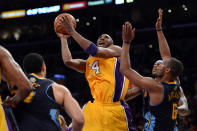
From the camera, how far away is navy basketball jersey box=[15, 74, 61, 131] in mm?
2945

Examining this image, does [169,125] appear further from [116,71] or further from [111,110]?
[116,71]

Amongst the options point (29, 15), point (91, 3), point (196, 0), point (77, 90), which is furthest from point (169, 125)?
point (77, 90)

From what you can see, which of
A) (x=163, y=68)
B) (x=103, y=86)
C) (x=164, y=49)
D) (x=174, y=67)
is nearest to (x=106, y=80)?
(x=103, y=86)

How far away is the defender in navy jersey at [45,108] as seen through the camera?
295 cm

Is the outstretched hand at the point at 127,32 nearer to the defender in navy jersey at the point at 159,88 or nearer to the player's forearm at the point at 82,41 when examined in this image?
the defender in navy jersey at the point at 159,88

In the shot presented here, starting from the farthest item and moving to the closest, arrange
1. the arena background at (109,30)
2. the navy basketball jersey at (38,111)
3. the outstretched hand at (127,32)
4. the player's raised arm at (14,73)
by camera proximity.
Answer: the arena background at (109,30) → the outstretched hand at (127,32) → the navy basketball jersey at (38,111) → the player's raised arm at (14,73)

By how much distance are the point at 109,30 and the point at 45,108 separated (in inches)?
261

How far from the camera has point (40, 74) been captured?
10.4 ft

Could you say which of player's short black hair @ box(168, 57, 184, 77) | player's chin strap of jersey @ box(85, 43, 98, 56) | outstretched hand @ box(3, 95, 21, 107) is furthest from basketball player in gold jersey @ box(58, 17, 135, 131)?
outstretched hand @ box(3, 95, 21, 107)

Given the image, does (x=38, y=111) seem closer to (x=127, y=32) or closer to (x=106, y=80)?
(x=127, y=32)

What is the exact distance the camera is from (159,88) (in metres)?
3.22

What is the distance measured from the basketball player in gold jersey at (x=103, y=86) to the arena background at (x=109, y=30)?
3.65m

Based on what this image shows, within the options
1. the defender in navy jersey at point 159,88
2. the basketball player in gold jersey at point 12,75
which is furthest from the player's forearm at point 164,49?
the basketball player in gold jersey at point 12,75

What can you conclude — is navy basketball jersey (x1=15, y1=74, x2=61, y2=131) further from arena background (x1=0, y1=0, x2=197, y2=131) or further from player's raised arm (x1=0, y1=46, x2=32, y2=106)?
arena background (x1=0, y1=0, x2=197, y2=131)
